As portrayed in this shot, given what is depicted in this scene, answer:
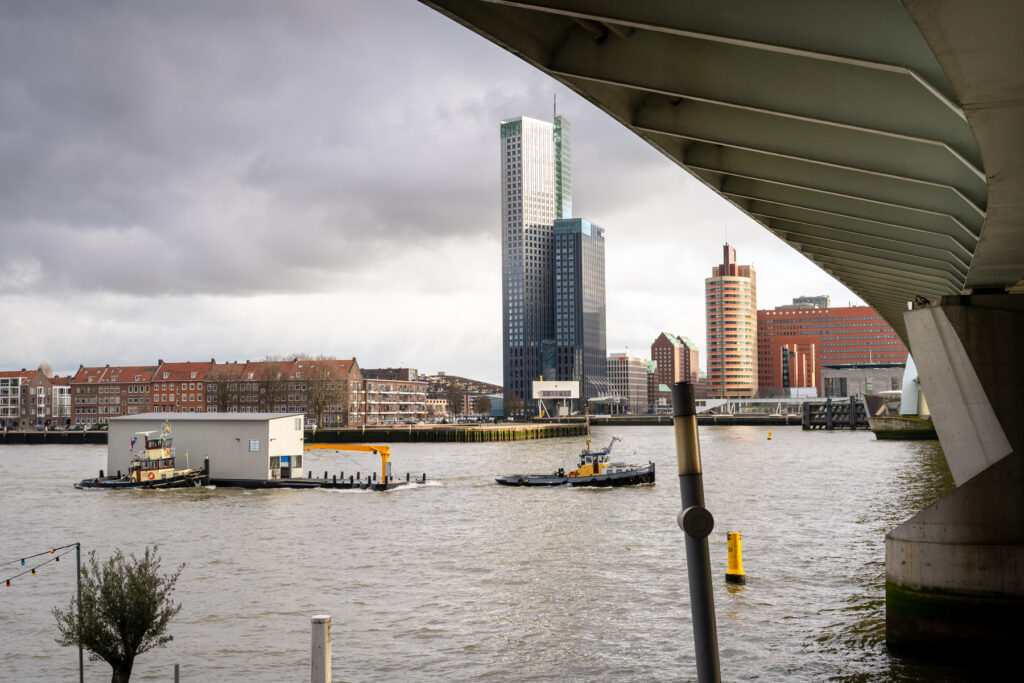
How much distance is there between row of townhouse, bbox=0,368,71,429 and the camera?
193375mm

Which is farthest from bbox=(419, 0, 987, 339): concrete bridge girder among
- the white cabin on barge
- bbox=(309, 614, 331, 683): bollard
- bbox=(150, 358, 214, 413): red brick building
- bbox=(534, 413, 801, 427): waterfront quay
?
bbox=(150, 358, 214, 413): red brick building

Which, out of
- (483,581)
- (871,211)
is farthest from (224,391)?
(871,211)

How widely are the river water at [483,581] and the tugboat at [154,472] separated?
4.34 meters

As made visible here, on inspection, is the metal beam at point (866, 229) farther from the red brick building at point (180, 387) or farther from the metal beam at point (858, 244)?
the red brick building at point (180, 387)

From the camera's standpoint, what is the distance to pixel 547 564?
2691 cm

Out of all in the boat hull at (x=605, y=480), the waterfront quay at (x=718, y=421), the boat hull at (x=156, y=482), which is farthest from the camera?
the waterfront quay at (x=718, y=421)

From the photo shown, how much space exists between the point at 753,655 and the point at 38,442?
143m

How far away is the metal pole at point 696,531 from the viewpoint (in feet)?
16.6

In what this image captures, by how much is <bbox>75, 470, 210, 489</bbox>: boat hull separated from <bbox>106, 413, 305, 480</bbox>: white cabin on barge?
1.14 m

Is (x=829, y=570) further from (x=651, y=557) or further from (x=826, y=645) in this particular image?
(x=826, y=645)

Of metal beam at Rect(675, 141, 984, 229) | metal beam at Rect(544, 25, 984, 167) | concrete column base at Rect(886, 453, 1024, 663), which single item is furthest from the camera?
concrete column base at Rect(886, 453, 1024, 663)

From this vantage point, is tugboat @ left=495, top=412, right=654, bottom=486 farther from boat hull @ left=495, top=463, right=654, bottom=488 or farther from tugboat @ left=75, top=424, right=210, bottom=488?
tugboat @ left=75, top=424, right=210, bottom=488

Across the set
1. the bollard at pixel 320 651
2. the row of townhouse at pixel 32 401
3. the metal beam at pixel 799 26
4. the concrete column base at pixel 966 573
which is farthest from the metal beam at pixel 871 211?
the row of townhouse at pixel 32 401

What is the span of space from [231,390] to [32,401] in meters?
67.0
